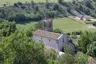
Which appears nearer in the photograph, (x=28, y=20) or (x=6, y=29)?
(x=6, y=29)

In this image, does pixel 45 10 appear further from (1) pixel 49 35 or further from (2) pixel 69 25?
(1) pixel 49 35

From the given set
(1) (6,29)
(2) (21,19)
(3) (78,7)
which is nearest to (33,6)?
(2) (21,19)

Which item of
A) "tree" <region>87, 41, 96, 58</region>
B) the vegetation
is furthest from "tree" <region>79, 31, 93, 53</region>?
"tree" <region>87, 41, 96, 58</region>

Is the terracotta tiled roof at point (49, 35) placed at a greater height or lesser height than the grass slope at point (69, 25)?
greater

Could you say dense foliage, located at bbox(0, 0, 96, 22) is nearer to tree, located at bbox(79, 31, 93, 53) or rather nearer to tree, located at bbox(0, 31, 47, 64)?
tree, located at bbox(79, 31, 93, 53)

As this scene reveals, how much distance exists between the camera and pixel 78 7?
397ft

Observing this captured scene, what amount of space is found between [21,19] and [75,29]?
67.0 feet

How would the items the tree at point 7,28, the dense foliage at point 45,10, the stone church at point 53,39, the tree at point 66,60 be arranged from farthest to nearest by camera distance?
the dense foliage at point 45,10 < the tree at point 7,28 < the stone church at point 53,39 < the tree at point 66,60

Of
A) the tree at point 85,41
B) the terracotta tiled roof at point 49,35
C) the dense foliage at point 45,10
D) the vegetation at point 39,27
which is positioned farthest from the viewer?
the dense foliage at point 45,10

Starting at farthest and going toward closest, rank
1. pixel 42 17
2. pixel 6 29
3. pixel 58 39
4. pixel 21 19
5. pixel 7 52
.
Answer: pixel 42 17, pixel 21 19, pixel 6 29, pixel 58 39, pixel 7 52

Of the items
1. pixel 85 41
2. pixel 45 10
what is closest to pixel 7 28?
pixel 85 41

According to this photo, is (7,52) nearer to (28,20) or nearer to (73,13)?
(28,20)

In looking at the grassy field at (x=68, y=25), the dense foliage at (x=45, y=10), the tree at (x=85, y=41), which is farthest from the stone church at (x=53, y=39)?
the dense foliage at (x=45, y=10)

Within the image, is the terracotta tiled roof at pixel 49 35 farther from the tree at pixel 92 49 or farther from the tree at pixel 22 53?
the tree at pixel 22 53
